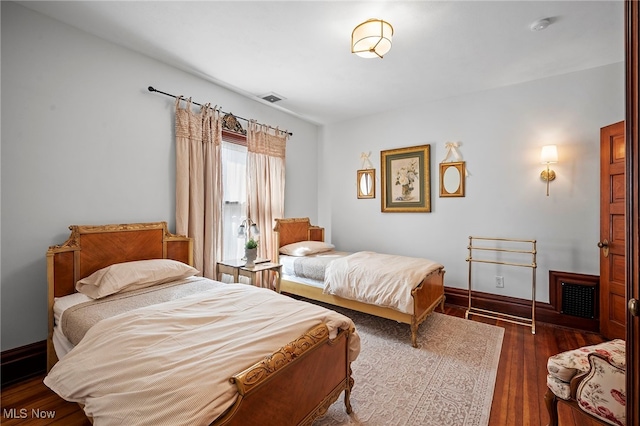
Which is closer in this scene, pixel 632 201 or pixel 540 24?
pixel 632 201

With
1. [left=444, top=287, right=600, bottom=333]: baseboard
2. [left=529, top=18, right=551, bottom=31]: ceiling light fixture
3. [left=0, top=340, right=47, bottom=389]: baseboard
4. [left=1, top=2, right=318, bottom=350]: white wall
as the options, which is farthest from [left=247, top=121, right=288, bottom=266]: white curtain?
[left=529, top=18, right=551, bottom=31]: ceiling light fixture

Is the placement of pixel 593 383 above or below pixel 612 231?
below

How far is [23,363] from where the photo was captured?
2145 mm

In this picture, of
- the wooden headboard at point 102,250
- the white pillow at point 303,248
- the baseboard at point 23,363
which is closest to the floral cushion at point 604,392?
the white pillow at point 303,248

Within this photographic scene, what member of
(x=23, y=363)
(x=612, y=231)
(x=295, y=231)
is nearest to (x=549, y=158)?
(x=612, y=231)

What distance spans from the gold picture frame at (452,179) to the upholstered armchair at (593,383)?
253 centimetres

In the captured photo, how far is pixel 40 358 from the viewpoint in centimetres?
223

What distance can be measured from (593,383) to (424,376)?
→ 110cm

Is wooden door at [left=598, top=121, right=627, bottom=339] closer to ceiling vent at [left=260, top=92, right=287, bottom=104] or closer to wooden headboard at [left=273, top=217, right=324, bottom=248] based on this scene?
wooden headboard at [left=273, top=217, right=324, bottom=248]

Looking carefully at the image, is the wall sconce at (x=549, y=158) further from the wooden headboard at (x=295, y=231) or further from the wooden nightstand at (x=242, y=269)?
the wooden nightstand at (x=242, y=269)

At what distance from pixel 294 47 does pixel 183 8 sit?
0.97m

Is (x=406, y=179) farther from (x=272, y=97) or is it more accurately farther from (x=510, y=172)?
(x=272, y=97)

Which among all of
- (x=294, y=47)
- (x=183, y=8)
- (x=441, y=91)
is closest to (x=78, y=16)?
(x=183, y=8)

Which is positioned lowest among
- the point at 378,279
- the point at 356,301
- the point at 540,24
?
the point at 356,301
